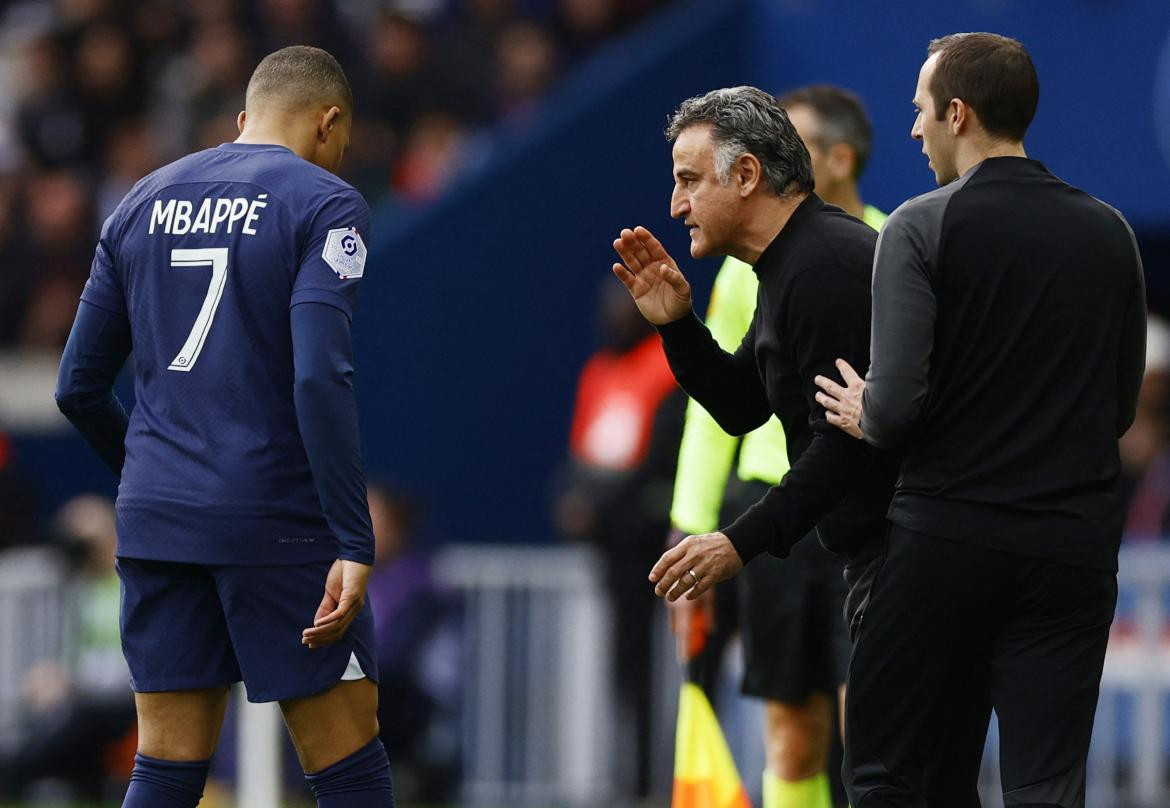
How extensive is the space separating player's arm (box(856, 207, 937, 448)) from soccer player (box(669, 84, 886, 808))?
1.56 meters

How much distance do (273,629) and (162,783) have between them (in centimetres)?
46

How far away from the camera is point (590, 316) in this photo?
1168 centimetres

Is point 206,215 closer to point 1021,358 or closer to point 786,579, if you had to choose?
point 1021,358

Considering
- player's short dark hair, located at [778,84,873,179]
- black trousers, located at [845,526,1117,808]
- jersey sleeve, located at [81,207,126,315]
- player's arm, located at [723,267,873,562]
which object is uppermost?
player's short dark hair, located at [778,84,873,179]

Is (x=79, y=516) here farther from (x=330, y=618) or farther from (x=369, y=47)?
(x=330, y=618)

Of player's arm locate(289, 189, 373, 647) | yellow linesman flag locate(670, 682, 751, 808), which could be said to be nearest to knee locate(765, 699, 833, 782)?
yellow linesman flag locate(670, 682, 751, 808)

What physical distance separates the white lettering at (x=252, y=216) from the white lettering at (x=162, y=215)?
0.20 m

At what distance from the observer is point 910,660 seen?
4.45m

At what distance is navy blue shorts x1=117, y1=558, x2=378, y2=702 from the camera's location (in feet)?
15.8

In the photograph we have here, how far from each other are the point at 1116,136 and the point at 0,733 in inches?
251

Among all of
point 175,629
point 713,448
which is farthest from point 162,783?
point 713,448

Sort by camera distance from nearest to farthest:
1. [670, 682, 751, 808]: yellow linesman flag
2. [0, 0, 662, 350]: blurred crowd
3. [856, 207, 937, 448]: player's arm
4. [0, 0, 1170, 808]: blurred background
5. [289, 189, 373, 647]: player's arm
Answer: [856, 207, 937, 448]: player's arm → [289, 189, 373, 647]: player's arm → [670, 682, 751, 808]: yellow linesman flag → [0, 0, 1170, 808]: blurred background → [0, 0, 662, 350]: blurred crowd

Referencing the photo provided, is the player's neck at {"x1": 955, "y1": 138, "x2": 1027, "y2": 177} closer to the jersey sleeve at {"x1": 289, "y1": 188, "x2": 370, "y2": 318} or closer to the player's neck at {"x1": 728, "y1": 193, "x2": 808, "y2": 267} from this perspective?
the player's neck at {"x1": 728, "y1": 193, "x2": 808, "y2": 267}

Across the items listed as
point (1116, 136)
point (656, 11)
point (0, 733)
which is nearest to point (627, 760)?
point (0, 733)
